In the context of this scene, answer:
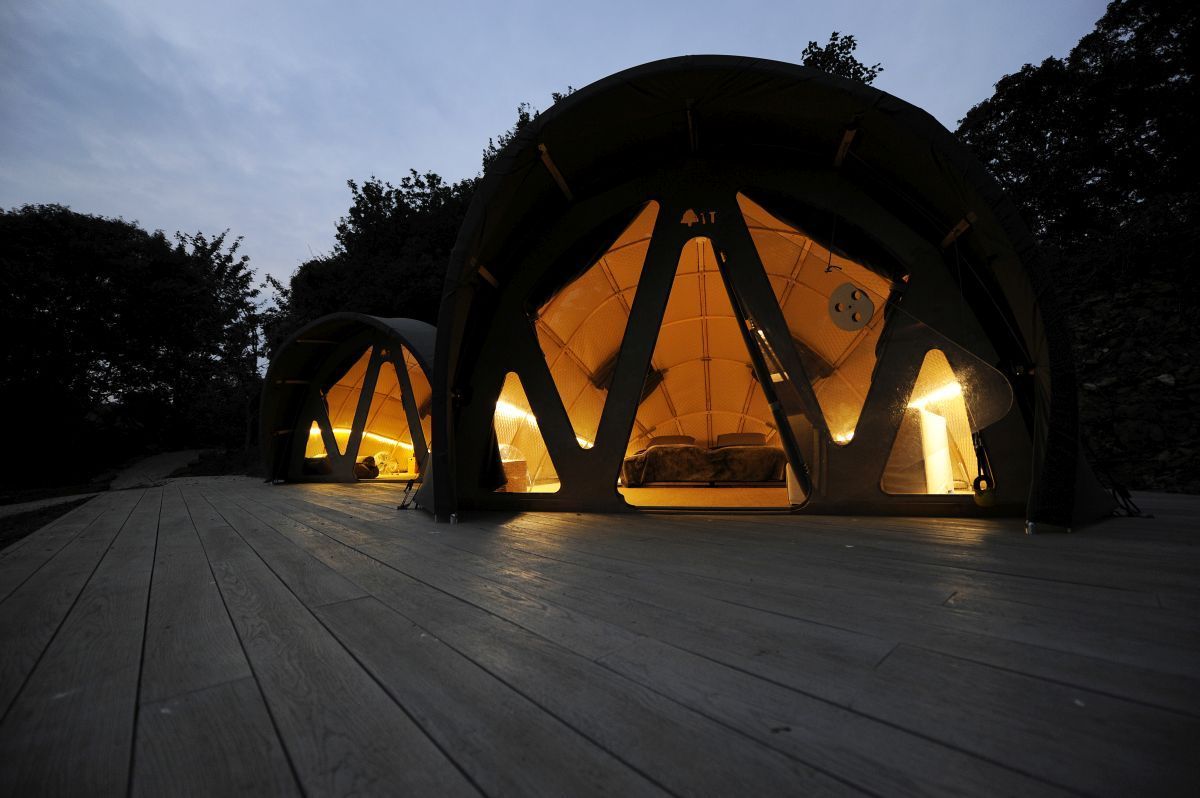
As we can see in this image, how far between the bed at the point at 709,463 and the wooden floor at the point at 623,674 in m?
5.11

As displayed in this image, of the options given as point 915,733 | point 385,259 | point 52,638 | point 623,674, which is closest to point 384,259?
point 385,259

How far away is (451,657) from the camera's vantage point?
4.35ft

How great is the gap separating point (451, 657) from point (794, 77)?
13.8 ft

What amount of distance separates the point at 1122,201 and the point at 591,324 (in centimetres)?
1746

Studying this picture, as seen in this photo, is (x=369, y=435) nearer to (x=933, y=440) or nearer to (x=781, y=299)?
(x=781, y=299)

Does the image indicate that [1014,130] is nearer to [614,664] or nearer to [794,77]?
[794,77]

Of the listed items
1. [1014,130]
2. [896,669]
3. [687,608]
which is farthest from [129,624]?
[1014,130]

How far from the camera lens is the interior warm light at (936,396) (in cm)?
363

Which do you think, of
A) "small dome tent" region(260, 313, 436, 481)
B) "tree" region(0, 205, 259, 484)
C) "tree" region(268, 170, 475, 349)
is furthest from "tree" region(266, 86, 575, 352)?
"small dome tent" region(260, 313, 436, 481)

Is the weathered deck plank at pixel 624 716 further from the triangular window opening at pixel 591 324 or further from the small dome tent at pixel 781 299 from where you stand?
the triangular window opening at pixel 591 324

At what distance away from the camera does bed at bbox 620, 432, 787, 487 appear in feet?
24.9

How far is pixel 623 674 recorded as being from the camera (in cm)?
119

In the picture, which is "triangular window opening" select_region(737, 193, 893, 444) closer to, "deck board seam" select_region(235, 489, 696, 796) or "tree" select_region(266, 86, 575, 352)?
"deck board seam" select_region(235, 489, 696, 796)

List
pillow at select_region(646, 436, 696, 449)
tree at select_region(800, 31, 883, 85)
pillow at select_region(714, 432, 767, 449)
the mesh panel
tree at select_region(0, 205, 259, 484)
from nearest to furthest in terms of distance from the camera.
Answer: the mesh panel, pillow at select_region(714, 432, 767, 449), pillow at select_region(646, 436, 696, 449), tree at select_region(800, 31, 883, 85), tree at select_region(0, 205, 259, 484)
